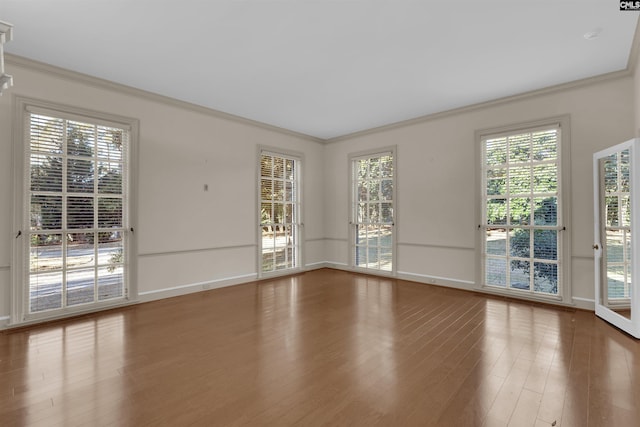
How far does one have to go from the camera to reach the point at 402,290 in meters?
5.21

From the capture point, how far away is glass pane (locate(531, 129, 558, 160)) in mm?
4434

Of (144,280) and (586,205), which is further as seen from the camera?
(144,280)

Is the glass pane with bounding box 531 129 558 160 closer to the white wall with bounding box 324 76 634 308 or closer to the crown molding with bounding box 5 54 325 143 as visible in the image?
the white wall with bounding box 324 76 634 308

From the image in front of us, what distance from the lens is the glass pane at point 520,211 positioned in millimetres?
4641

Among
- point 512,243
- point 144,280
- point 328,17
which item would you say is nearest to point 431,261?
point 512,243

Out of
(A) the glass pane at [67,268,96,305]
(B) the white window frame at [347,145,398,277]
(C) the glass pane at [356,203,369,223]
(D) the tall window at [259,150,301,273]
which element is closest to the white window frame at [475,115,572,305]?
(B) the white window frame at [347,145,398,277]

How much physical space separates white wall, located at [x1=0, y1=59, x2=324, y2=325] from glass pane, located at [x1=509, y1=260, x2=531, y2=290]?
4.36m

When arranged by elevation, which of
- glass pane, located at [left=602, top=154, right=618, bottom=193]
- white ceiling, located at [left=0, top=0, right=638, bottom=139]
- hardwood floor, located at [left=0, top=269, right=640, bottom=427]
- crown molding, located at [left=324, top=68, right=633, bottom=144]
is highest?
white ceiling, located at [left=0, top=0, right=638, bottom=139]

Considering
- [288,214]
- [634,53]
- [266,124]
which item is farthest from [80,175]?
[634,53]

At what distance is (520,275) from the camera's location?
15.4ft

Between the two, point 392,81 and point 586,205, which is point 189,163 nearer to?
point 392,81

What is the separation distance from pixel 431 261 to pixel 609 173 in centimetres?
275

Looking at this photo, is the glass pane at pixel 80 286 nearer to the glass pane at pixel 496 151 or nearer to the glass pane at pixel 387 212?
the glass pane at pixel 387 212

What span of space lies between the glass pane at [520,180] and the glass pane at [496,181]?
0.09 meters
